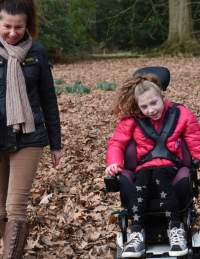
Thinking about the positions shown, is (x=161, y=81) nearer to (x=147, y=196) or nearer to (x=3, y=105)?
(x=147, y=196)

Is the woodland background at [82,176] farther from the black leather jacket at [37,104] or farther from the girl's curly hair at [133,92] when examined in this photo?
the black leather jacket at [37,104]

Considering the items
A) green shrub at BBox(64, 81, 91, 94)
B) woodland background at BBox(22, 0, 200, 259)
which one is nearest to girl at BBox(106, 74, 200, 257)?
woodland background at BBox(22, 0, 200, 259)

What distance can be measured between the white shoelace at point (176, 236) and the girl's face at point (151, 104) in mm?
833

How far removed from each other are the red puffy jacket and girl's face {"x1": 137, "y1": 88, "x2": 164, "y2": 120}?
0.07 m

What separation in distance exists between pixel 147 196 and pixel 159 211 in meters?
0.15

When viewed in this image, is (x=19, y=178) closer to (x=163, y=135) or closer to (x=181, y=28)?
(x=163, y=135)

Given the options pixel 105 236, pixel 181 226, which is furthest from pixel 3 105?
pixel 105 236

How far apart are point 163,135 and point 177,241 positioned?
2.54ft

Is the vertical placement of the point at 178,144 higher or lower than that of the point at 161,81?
lower

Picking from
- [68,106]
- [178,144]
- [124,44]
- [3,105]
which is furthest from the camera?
[124,44]

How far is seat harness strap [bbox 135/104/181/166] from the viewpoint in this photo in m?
4.61

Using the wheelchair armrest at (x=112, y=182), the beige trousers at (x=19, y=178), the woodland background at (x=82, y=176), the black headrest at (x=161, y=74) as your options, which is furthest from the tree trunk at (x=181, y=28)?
the beige trousers at (x=19, y=178)

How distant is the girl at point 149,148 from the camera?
14.6 feet

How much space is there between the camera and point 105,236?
5750 millimetres
